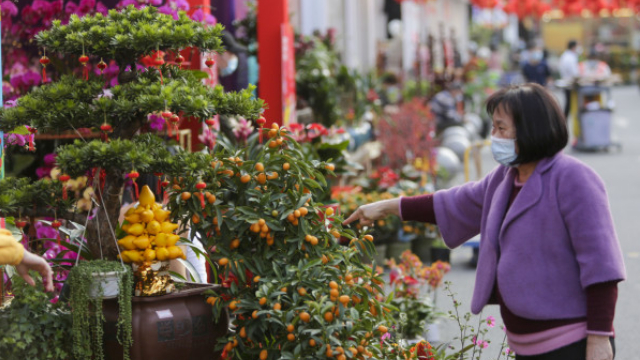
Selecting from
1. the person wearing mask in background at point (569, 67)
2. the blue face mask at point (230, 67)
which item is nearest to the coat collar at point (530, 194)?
the blue face mask at point (230, 67)

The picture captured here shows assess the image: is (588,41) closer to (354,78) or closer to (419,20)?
(419,20)

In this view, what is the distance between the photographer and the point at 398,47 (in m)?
24.9

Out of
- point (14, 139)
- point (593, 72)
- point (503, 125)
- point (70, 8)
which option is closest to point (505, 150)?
point (503, 125)

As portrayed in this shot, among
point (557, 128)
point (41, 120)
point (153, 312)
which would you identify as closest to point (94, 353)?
point (153, 312)

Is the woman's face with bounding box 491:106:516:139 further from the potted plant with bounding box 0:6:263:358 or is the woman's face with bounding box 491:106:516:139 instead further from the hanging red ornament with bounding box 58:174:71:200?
the hanging red ornament with bounding box 58:174:71:200

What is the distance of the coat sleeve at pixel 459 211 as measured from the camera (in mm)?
3955

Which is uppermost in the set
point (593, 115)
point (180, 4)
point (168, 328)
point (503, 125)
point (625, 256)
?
point (180, 4)

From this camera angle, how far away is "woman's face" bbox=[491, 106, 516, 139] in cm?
357

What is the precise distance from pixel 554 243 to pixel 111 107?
1763 millimetres

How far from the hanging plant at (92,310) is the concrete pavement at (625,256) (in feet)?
9.35

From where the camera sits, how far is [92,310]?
154 inches

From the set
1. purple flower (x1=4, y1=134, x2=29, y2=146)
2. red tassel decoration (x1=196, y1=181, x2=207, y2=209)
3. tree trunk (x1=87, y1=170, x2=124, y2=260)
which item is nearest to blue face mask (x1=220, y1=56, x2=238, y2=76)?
purple flower (x1=4, y1=134, x2=29, y2=146)

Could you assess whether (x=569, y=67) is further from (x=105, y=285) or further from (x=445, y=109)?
→ (x=105, y=285)

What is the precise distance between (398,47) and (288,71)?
51.4ft
